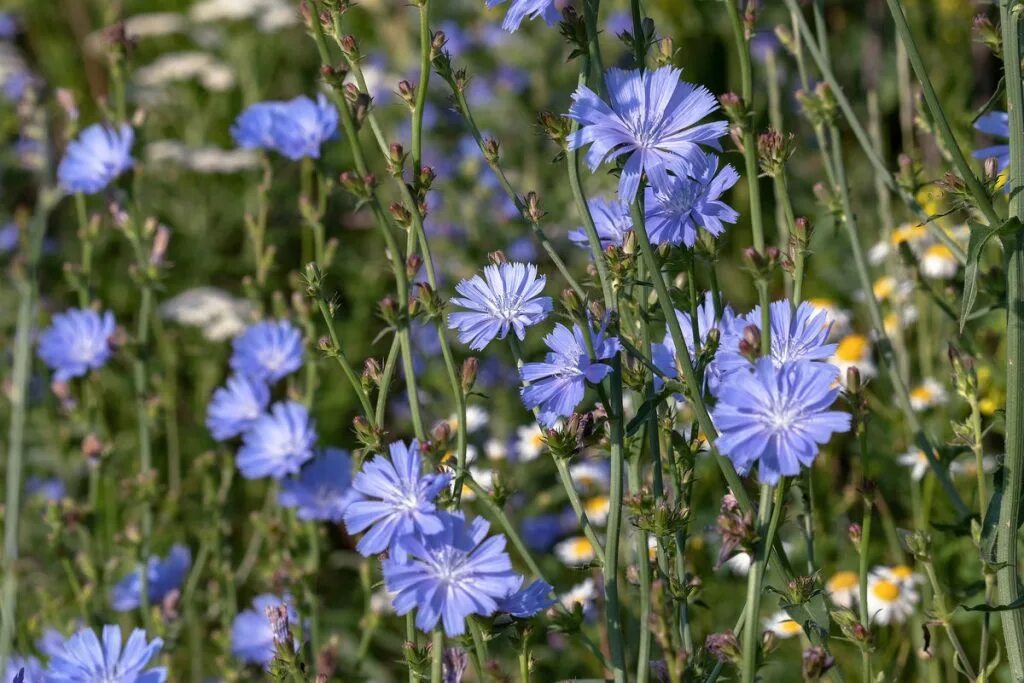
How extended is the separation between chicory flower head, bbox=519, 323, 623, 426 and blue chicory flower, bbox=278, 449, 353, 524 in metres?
0.97

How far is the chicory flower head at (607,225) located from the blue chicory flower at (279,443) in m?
1.03

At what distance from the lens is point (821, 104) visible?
2.13 m

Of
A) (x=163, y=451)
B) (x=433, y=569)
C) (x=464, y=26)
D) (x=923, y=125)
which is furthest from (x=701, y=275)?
(x=464, y=26)

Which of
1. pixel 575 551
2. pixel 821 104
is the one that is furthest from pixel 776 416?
pixel 575 551

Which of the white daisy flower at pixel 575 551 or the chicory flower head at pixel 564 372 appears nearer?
the chicory flower head at pixel 564 372

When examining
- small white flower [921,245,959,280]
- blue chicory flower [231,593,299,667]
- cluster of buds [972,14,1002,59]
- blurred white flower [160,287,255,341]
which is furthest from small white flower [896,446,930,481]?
blurred white flower [160,287,255,341]

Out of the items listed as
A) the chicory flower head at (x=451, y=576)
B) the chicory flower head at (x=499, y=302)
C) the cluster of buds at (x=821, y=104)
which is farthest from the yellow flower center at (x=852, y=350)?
the chicory flower head at (x=451, y=576)

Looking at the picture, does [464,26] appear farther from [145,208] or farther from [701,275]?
[701,275]

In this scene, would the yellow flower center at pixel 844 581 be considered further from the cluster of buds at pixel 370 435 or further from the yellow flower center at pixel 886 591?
the cluster of buds at pixel 370 435

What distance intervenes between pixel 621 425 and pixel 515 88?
3.59 meters

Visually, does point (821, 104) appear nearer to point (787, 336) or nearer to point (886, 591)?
point (787, 336)

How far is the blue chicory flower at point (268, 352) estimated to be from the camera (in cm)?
268

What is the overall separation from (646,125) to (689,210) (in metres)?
0.18

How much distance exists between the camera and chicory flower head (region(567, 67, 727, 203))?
134 cm
